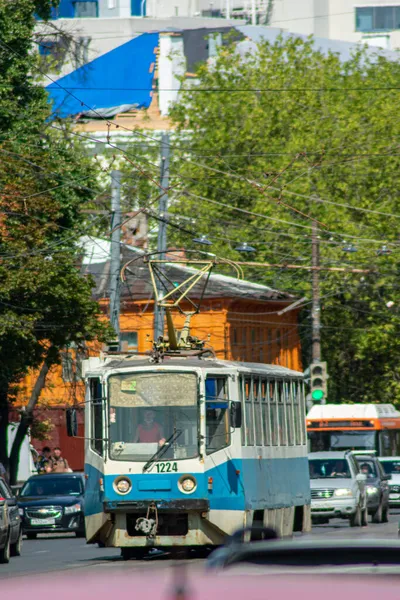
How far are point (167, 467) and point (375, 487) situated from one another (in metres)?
14.2

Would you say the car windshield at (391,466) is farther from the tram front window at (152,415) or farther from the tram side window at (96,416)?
the tram side window at (96,416)

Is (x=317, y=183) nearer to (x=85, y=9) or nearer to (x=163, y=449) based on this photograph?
(x=163, y=449)

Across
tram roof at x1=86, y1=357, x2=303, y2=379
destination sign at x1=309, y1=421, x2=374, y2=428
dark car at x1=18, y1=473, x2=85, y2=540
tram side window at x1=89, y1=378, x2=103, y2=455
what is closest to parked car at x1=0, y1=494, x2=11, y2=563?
tram side window at x1=89, y1=378, x2=103, y2=455

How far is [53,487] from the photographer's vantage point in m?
31.4

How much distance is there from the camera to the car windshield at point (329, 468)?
31.0 m

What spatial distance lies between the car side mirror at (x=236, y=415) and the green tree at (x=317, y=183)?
35.7m

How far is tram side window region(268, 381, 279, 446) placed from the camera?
2189 cm

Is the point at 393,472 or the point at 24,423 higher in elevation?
the point at 24,423

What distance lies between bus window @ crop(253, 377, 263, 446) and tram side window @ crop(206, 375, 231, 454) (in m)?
1.07

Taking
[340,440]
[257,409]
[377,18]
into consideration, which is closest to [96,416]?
[257,409]

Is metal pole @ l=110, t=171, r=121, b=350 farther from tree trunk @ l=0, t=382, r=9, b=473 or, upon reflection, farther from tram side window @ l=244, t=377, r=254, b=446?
tram side window @ l=244, t=377, r=254, b=446

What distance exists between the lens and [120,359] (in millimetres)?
20562

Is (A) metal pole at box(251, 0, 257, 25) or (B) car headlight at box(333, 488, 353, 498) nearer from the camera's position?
(B) car headlight at box(333, 488, 353, 498)

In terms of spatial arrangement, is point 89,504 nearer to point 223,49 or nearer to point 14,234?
point 14,234
